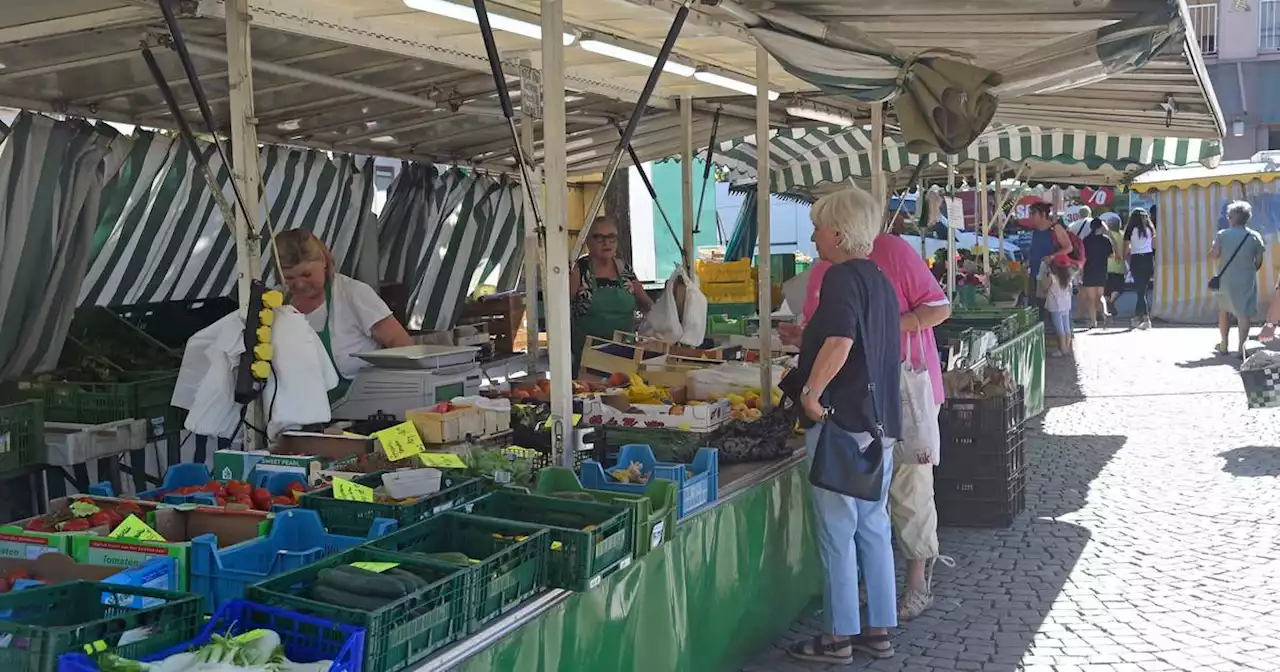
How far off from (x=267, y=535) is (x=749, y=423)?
2489mm

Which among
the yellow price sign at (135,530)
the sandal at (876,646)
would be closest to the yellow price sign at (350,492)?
the yellow price sign at (135,530)

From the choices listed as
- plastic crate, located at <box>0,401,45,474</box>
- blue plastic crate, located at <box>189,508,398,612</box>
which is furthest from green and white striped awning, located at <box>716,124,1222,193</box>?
blue plastic crate, located at <box>189,508,398,612</box>

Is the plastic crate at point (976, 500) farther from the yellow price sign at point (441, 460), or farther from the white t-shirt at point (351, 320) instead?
the yellow price sign at point (441, 460)

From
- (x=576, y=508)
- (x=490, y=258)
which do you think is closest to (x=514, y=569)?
(x=576, y=508)

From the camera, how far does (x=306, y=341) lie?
423 cm

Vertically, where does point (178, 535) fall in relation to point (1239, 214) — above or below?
below

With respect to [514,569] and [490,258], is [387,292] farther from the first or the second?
[514,569]

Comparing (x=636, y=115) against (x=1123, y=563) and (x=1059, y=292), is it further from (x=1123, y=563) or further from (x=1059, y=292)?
(x=1059, y=292)

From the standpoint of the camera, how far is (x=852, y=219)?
14.0ft

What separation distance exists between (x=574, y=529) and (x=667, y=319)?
12.3ft

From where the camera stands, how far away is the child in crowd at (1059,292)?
13734 millimetres

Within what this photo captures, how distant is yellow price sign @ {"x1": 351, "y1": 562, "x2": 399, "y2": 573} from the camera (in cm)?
260

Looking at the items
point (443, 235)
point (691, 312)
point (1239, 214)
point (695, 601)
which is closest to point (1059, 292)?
point (1239, 214)

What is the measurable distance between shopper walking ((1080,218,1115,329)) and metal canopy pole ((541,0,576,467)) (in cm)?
1493
